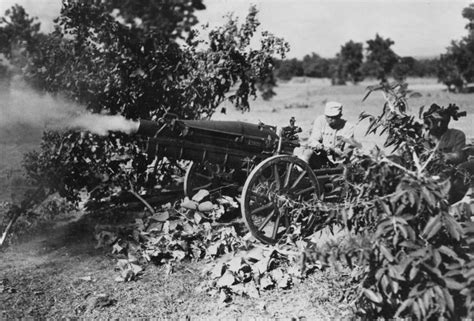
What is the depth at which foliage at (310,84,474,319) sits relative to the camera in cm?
312

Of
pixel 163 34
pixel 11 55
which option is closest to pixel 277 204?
pixel 163 34

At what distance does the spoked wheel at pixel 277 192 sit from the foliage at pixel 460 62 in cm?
3216

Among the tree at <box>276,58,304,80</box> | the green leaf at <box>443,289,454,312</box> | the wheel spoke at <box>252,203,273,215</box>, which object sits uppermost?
the tree at <box>276,58,304,80</box>

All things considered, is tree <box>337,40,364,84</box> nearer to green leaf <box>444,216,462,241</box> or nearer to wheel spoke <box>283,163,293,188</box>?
wheel spoke <box>283,163,293,188</box>

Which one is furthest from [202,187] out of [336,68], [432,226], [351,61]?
[336,68]

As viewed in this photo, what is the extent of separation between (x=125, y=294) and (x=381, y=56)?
48784 mm

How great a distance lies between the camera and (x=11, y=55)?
19.6 feet

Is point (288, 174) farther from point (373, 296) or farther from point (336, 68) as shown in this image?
point (336, 68)

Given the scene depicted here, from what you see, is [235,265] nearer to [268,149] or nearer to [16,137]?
[268,149]

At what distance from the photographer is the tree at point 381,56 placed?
48.8 m

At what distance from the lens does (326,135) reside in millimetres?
6500

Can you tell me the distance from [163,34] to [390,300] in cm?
453

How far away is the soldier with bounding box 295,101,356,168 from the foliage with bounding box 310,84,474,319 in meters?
2.06

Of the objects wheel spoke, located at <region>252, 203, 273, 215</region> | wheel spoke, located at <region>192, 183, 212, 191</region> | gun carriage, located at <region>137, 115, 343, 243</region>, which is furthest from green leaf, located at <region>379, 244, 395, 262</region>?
wheel spoke, located at <region>192, 183, 212, 191</region>
